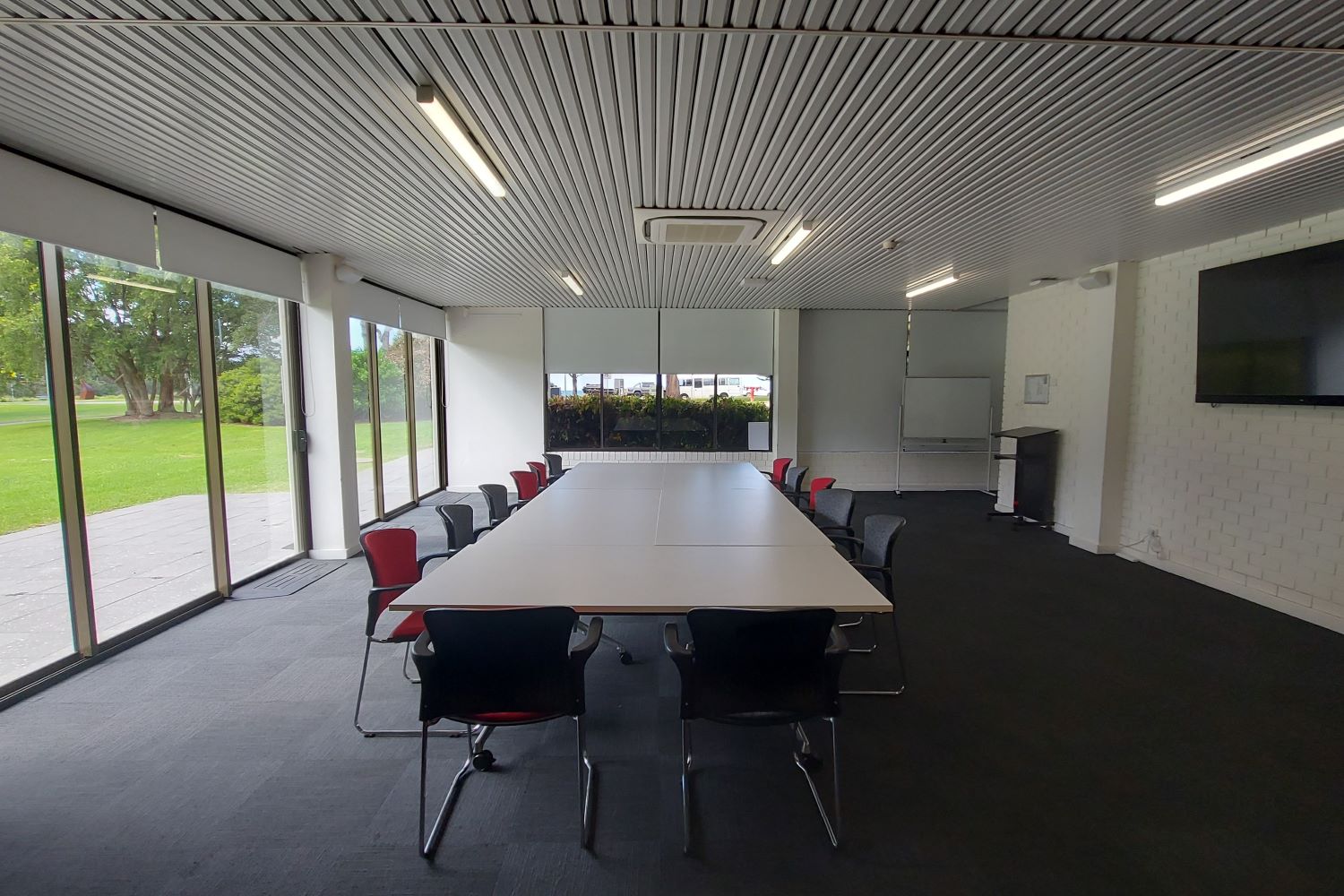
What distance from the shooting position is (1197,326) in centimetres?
500

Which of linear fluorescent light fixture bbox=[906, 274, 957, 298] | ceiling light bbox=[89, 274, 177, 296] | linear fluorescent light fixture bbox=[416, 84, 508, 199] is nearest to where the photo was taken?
linear fluorescent light fixture bbox=[416, 84, 508, 199]

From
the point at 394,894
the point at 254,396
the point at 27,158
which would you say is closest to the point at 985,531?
the point at 394,894

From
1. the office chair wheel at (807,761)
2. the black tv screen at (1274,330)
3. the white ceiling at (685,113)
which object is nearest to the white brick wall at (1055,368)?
the black tv screen at (1274,330)

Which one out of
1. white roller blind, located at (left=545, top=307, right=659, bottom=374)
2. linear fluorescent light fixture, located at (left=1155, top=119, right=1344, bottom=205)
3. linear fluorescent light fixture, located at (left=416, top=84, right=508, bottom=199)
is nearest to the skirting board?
linear fluorescent light fixture, located at (left=1155, top=119, right=1344, bottom=205)

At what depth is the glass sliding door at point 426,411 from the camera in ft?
28.1

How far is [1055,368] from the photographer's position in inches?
277

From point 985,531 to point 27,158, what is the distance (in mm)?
8957

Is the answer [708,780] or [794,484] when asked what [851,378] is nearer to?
[794,484]

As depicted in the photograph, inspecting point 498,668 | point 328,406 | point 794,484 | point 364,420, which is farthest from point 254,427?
point 794,484

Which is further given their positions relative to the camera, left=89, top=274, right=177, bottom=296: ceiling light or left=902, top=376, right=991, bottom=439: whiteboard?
left=902, top=376, right=991, bottom=439: whiteboard

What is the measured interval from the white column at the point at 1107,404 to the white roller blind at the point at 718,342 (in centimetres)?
444

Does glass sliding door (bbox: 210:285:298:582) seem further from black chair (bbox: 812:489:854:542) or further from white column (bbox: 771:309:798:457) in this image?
white column (bbox: 771:309:798:457)

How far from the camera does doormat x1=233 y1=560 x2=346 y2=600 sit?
4739 mm

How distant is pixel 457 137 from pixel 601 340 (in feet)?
21.2
